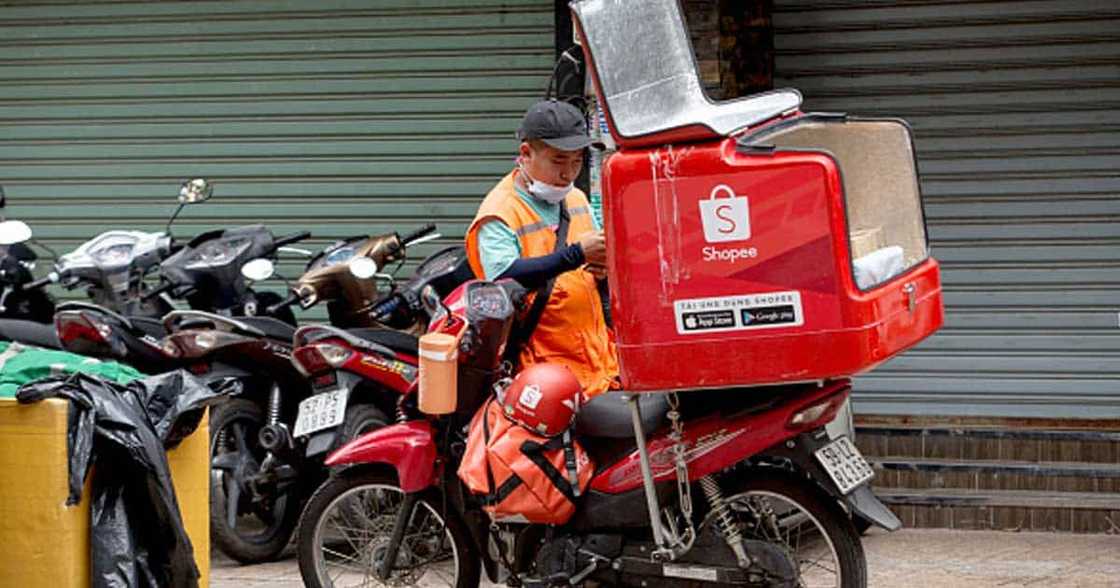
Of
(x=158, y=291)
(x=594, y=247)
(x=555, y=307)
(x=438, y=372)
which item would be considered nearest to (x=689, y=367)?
(x=594, y=247)

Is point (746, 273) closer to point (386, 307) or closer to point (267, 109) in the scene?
point (386, 307)

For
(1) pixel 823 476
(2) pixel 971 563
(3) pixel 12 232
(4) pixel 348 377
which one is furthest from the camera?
(3) pixel 12 232

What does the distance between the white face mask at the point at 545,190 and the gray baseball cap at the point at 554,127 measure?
17 cm

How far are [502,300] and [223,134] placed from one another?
175 inches

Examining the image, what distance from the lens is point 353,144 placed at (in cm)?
1052

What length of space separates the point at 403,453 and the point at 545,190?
3.51ft

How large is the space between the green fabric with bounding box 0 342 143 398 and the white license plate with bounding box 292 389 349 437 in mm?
1315

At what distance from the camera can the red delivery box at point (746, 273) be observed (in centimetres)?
572

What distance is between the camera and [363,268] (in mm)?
8797

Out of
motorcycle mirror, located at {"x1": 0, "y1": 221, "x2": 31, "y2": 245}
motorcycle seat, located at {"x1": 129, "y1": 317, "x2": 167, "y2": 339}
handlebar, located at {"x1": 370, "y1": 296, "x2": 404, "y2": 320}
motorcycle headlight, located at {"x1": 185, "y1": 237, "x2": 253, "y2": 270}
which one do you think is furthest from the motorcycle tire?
motorcycle mirror, located at {"x1": 0, "y1": 221, "x2": 31, "y2": 245}

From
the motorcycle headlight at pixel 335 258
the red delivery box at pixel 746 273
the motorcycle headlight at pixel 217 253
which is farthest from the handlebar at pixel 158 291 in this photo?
the red delivery box at pixel 746 273

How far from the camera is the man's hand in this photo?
6660 mm

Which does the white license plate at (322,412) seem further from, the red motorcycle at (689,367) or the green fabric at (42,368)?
the green fabric at (42,368)

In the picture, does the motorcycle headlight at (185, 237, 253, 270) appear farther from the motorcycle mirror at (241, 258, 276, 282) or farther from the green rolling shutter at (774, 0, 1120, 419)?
the green rolling shutter at (774, 0, 1120, 419)
